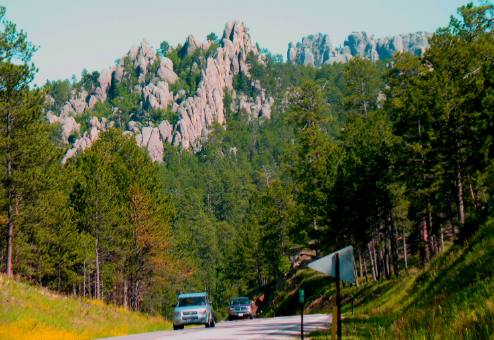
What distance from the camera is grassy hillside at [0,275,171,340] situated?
68.4 ft

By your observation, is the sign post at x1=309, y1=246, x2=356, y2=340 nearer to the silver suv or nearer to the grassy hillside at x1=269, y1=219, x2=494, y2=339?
the grassy hillside at x1=269, y1=219, x2=494, y2=339

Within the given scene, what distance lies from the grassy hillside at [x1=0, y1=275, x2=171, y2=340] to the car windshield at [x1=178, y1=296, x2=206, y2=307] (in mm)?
2262

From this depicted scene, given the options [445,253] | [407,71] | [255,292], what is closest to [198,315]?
[445,253]

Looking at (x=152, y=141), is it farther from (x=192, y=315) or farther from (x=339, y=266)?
(x=339, y=266)

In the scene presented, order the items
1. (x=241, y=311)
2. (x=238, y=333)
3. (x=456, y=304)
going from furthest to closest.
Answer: (x=241, y=311), (x=238, y=333), (x=456, y=304)

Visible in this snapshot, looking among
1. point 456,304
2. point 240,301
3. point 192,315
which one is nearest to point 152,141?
point 240,301

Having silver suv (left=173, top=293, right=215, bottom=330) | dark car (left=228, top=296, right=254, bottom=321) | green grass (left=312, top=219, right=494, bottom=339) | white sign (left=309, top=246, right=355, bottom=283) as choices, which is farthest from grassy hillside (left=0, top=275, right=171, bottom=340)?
white sign (left=309, top=246, right=355, bottom=283)

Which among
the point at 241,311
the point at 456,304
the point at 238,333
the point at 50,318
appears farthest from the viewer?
the point at 241,311

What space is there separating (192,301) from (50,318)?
8.45 meters

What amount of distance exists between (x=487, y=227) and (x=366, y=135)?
117 ft

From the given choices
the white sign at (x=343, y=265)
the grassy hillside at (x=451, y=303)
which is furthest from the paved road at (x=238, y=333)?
the white sign at (x=343, y=265)

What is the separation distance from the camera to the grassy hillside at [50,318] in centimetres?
2084

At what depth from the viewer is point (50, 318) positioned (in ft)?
78.0

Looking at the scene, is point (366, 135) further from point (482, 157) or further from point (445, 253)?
point (445, 253)
